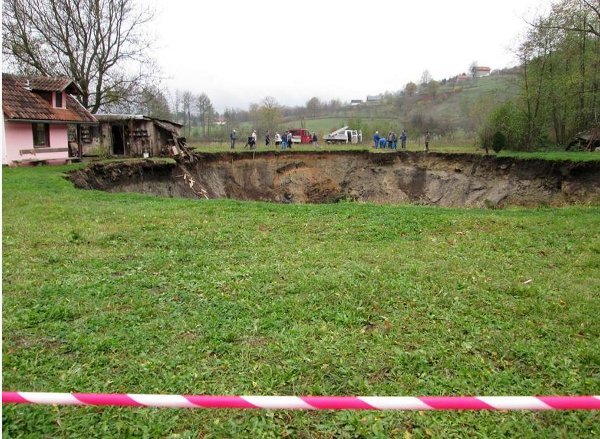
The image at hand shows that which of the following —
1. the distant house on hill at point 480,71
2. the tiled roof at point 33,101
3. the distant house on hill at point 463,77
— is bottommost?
the tiled roof at point 33,101

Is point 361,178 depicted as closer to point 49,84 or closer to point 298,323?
point 49,84

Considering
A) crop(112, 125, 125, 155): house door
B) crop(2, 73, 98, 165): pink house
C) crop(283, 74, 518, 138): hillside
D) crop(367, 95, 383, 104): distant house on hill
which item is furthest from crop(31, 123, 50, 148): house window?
crop(367, 95, 383, 104): distant house on hill

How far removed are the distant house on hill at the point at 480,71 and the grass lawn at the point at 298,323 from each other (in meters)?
91.5

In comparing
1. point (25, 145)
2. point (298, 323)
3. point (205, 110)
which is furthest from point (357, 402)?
point (205, 110)

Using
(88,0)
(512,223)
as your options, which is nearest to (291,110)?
(88,0)

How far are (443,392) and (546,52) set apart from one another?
3458cm

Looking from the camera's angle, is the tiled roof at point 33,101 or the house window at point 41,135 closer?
the tiled roof at point 33,101

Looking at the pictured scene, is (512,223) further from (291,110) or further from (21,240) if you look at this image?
(291,110)

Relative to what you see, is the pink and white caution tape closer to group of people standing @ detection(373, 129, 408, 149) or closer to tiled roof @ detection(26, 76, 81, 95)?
tiled roof @ detection(26, 76, 81, 95)

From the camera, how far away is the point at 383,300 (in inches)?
222

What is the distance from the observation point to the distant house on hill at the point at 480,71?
9025 centimetres

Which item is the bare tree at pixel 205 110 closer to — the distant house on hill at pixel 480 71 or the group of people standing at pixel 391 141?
the group of people standing at pixel 391 141

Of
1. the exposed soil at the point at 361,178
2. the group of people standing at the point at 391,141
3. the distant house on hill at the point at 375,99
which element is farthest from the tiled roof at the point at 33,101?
the distant house on hill at the point at 375,99

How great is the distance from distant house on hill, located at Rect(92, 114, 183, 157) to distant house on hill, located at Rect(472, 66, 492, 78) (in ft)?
260
